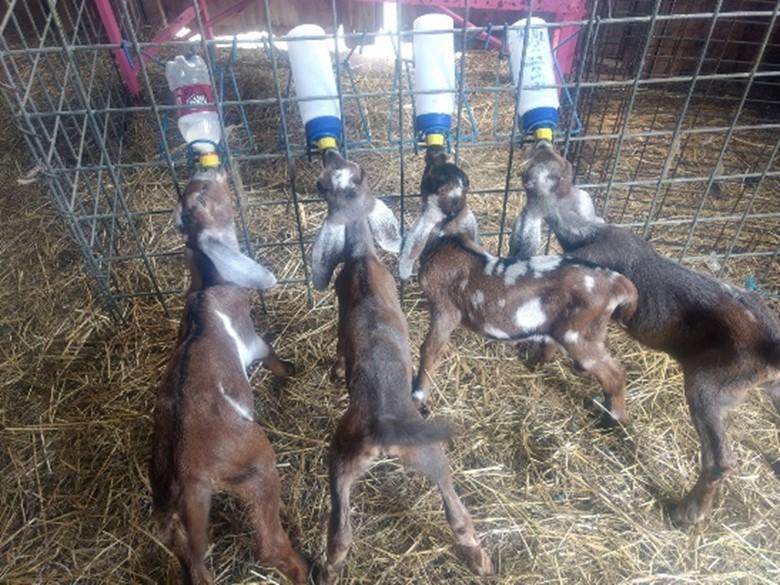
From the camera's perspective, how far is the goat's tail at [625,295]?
10.8 feet

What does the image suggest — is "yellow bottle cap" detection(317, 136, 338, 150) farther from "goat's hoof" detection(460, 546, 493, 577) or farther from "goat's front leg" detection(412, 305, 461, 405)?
"goat's hoof" detection(460, 546, 493, 577)

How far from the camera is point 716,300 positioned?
3.20 meters

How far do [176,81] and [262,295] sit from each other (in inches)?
72.3

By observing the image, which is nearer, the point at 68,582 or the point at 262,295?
the point at 68,582

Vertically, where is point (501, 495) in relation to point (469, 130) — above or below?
below

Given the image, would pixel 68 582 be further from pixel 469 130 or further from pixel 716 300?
pixel 469 130

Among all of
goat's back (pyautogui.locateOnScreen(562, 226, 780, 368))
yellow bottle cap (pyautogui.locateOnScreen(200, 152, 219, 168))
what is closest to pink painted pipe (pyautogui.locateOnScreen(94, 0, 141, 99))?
yellow bottle cap (pyautogui.locateOnScreen(200, 152, 219, 168))

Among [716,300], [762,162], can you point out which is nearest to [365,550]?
[716,300]

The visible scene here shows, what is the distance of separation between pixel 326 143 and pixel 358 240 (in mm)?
556

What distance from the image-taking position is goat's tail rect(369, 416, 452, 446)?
2596 millimetres

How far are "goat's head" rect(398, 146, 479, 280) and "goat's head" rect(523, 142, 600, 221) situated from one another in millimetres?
361

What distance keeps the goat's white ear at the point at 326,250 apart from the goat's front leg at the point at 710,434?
1858 mm

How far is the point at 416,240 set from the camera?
3.63m

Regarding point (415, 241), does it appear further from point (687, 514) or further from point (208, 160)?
point (687, 514)
